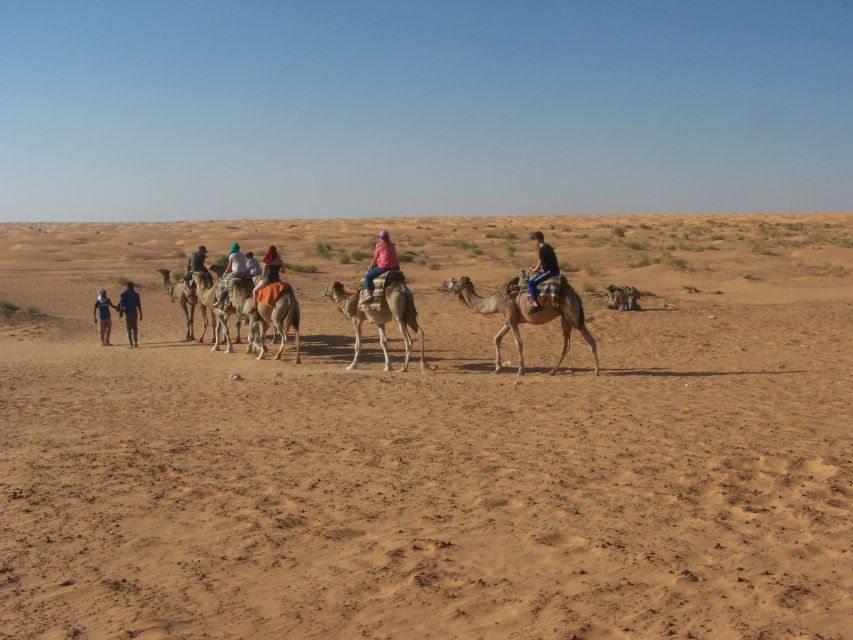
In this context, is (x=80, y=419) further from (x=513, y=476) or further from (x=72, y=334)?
(x=72, y=334)

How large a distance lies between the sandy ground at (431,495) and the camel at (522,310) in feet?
2.25

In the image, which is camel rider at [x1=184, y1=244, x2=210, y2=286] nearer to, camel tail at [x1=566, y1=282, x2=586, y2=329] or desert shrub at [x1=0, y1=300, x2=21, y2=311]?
desert shrub at [x1=0, y1=300, x2=21, y2=311]

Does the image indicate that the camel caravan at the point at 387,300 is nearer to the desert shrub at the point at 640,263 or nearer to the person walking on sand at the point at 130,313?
the person walking on sand at the point at 130,313

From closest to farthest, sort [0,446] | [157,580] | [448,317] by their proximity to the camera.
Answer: [157,580], [0,446], [448,317]

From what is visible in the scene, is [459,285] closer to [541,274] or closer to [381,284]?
[381,284]

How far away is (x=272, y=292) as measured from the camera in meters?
15.9

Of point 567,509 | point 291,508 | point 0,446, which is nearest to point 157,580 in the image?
point 291,508

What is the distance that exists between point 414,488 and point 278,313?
8.62 meters

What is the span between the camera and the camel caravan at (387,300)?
540 inches

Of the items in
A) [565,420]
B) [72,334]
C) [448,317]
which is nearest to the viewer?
[565,420]

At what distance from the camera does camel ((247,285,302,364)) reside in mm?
15695

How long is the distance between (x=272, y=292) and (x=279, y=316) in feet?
1.63

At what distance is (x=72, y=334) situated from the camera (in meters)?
21.0

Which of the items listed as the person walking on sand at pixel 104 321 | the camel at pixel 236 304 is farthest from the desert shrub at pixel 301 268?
the camel at pixel 236 304
